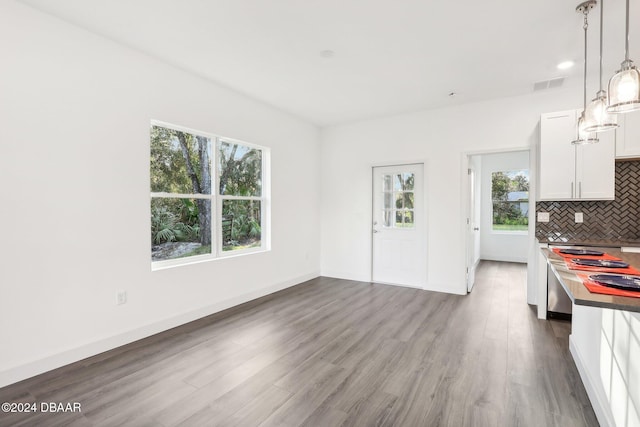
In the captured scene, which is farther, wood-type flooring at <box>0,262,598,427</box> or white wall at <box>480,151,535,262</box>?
white wall at <box>480,151,535,262</box>

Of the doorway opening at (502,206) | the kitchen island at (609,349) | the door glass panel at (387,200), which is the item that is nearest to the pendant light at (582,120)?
the kitchen island at (609,349)

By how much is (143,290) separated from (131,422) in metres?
1.47

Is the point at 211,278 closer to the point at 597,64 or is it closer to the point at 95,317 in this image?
the point at 95,317

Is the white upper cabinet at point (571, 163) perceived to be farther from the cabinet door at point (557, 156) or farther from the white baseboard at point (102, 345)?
the white baseboard at point (102, 345)

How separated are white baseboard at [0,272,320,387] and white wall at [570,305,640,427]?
11.8 feet

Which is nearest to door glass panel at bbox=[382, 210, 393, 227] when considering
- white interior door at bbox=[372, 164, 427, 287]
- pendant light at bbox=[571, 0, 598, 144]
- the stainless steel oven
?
white interior door at bbox=[372, 164, 427, 287]

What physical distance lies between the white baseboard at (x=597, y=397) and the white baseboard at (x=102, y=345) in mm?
3599

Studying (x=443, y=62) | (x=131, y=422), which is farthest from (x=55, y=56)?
(x=443, y=62)

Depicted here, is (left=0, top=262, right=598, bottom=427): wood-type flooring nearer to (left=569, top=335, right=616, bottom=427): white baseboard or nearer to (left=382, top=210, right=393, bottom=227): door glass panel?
(left=569, top=335, right=616, bottom=427): white baseboard

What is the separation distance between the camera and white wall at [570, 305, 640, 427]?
54.9 inches

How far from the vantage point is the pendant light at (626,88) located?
1.44m

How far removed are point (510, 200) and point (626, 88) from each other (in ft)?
22.2

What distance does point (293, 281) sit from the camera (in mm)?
5211

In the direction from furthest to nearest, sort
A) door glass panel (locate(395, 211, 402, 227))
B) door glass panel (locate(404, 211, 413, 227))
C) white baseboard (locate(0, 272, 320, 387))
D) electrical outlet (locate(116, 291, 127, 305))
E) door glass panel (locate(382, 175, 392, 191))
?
door glass panel (locate(382, 175, 392, 191)) < door glass panel (locate(395, 211, 402, 227)) < door glass panel (locate(404, 211, 413, 227)) < electrical outlet (locate(116, 291, 127, 305)) < white baseboard (locate(0, 272, 320, 387))
